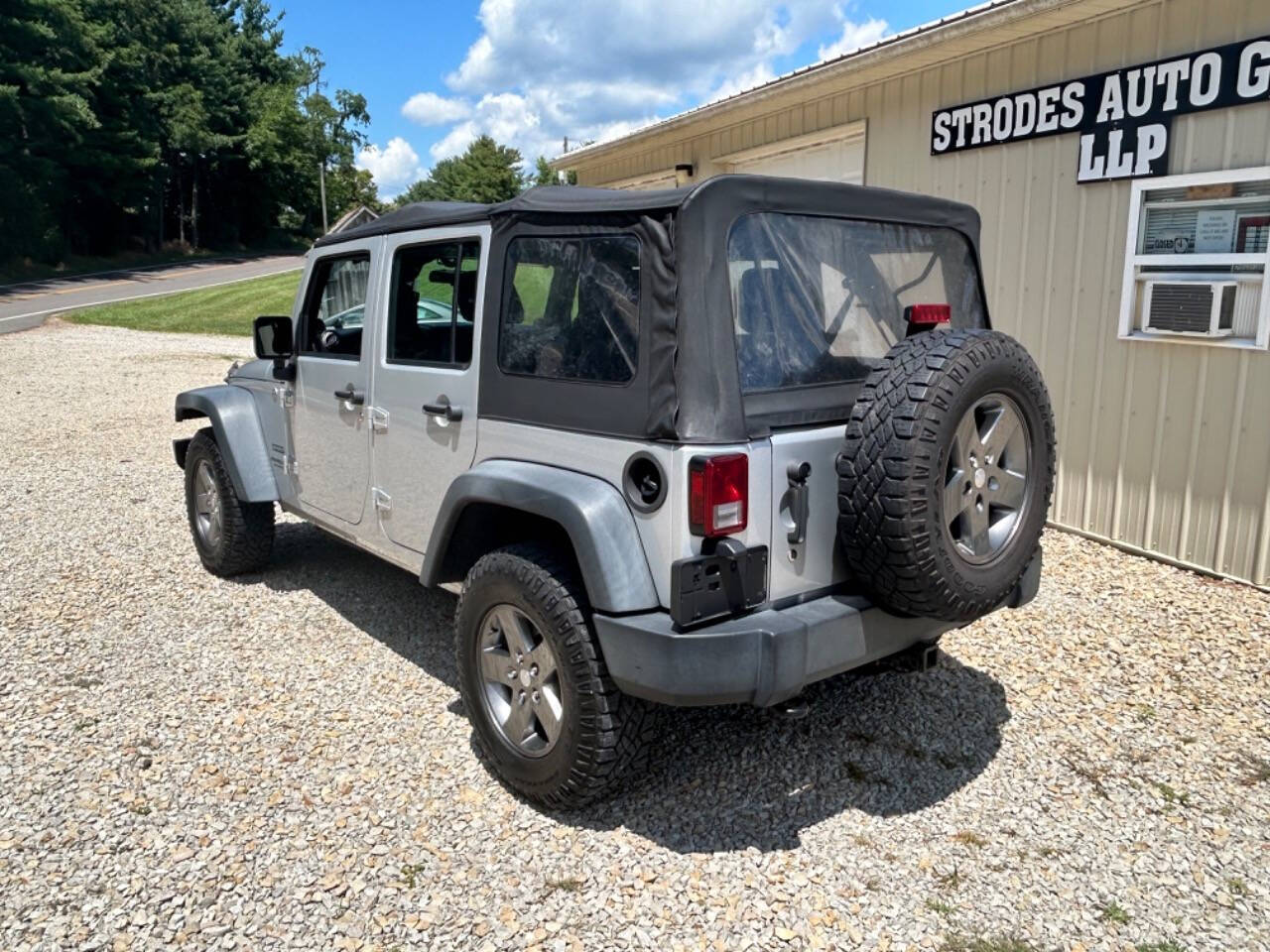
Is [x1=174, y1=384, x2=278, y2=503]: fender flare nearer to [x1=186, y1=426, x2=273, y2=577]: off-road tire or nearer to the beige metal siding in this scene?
[x1=186, y1=426, x2=273, y2=577]: off-road tire

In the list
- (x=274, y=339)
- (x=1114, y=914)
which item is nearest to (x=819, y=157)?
(x=274, y=339)

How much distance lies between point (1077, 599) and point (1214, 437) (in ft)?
4.21

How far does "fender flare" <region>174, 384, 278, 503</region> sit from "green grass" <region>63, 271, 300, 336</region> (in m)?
16.4

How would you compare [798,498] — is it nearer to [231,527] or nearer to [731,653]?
[731,653]

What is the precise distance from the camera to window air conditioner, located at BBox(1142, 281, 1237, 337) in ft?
17.4

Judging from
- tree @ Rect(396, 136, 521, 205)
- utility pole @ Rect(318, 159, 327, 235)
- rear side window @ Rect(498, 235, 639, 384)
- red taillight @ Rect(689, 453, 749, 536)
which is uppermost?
tree @ Rect(396, 136, 521, 205)

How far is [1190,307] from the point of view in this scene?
545cm

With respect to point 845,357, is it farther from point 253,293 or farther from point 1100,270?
point 253,293

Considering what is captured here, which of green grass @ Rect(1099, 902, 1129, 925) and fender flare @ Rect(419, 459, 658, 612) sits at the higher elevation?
fender flare @ Rect(419, 459, 658, 612)

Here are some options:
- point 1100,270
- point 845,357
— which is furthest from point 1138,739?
point 1100,270

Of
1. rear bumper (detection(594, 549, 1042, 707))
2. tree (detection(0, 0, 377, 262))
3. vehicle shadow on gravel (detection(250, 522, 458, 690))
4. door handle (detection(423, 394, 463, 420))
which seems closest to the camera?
rear bumper (detection(594, 549, 1042, 707))

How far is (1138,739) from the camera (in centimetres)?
369

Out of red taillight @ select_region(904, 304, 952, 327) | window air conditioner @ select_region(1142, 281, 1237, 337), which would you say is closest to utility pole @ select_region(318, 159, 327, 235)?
window air conditioner @ select_region(1142, 281, 1237, 337)

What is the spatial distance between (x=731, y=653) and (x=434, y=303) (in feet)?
6.51
